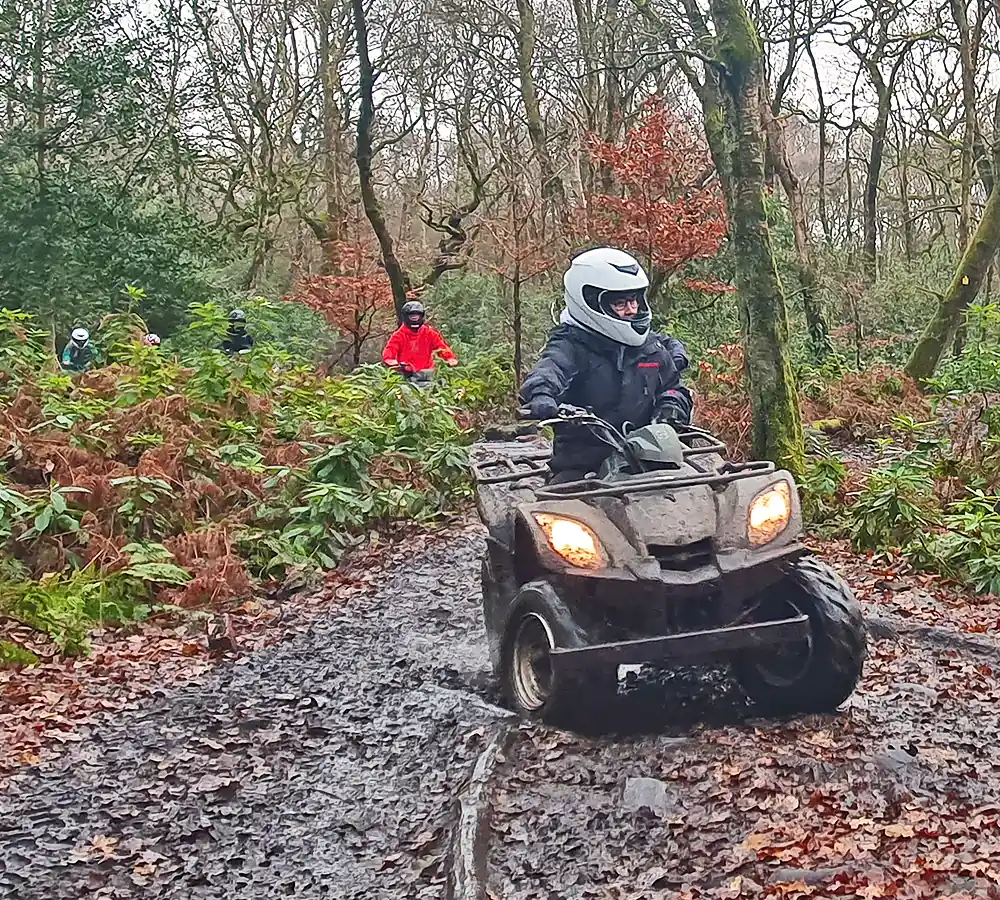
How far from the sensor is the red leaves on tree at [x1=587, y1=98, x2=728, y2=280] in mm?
18469

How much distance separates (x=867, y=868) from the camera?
391 cm

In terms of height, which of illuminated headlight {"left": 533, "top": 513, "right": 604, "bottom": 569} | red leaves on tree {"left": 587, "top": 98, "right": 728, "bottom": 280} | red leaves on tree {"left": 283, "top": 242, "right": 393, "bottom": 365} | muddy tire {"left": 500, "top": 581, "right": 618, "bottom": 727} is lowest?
muddy tire {"left": 500, "top": 581, "right": 618, "bottom": 727}

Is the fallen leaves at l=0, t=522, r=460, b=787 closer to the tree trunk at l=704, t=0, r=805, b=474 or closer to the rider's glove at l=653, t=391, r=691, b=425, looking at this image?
the rider's glove at l=653, t=391, r=691, b=425

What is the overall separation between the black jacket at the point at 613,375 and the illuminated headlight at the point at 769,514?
997 millimetres

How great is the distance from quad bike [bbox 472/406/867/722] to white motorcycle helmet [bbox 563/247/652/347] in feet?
1.94

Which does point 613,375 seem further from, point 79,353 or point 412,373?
point 79,353

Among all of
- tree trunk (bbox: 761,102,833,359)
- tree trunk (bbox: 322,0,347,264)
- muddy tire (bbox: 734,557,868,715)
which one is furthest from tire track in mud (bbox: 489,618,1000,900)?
tree trunk (bbox: 322,0,347,264)

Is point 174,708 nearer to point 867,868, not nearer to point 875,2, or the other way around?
point 867,868

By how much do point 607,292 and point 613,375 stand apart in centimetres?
44

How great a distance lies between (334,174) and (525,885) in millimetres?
27409

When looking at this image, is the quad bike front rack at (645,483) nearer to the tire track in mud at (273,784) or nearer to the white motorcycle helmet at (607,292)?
the white motorcycle helmet at (607,292)

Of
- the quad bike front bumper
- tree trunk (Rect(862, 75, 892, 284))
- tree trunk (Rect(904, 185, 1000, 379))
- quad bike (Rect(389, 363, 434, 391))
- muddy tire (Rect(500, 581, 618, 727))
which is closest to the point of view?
the quad bike front bumper

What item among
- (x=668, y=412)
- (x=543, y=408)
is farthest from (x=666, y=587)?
(x=668, y=412)

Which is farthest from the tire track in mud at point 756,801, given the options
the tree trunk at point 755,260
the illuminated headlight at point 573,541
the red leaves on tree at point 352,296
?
the red leaves on tree at point 352,296
